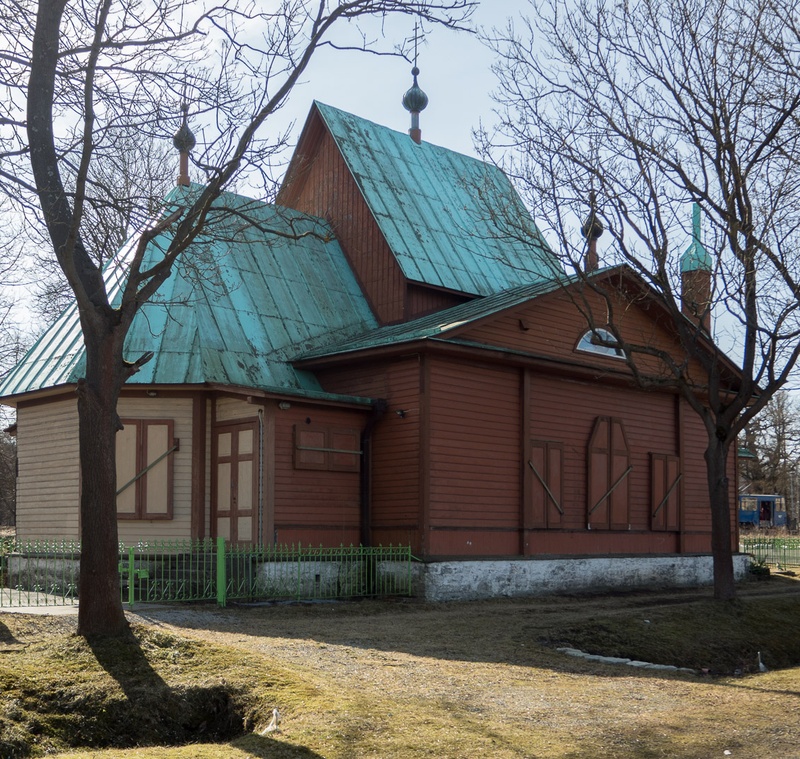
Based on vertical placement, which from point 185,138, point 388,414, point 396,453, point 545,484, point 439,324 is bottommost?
point 545,484

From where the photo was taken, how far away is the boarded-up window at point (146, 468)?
19.8m

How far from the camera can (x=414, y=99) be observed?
30109 millimetres

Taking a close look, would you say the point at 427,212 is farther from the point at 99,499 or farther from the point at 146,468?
the point at 99,499

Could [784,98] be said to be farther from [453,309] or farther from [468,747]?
[468,747]

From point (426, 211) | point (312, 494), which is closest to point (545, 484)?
point (312, 494)

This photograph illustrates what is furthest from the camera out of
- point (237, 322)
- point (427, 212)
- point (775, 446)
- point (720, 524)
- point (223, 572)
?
point (775, 446)

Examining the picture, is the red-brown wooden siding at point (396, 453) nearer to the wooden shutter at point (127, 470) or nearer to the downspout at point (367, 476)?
the downspout at point (367, 476)

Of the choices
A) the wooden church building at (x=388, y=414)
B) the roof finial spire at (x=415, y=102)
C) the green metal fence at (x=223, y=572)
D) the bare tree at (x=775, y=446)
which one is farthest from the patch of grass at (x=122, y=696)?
the bare tree at (x=775, y=446)

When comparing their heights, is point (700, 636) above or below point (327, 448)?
below

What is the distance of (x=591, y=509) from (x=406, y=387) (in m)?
5.65

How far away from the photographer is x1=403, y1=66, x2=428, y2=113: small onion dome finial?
30.1 meters

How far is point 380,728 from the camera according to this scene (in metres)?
8.15

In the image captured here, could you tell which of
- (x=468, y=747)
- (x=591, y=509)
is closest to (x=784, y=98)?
(x=591, y=509)

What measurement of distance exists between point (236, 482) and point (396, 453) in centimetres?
315
